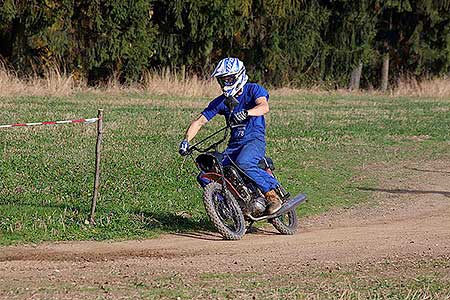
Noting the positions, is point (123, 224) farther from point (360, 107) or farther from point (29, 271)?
point (360, 107)

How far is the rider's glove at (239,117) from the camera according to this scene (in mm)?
10923

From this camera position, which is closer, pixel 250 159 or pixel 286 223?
pixel 250 159

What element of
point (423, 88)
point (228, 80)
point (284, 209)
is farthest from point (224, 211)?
point (423, 88)

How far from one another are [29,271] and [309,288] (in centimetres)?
258

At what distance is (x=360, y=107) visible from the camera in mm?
31688

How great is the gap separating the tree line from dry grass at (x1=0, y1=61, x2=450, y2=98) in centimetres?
102

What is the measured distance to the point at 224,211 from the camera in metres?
11.2

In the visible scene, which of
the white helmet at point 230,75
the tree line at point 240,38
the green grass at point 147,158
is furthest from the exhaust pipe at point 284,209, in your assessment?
the tree line at point 240,38

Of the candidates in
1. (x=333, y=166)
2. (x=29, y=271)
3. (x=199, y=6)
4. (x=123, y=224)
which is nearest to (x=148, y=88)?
(x=199, y=6)

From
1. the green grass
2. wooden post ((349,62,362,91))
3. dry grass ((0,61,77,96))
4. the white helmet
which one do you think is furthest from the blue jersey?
wooden post ((349,62,362,91))

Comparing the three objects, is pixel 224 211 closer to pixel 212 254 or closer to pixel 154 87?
pixel 212 254

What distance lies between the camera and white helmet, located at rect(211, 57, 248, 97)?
1103cm

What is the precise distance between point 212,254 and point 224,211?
1.20 m

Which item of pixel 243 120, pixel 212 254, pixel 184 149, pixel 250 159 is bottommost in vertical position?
pixel 212 254
